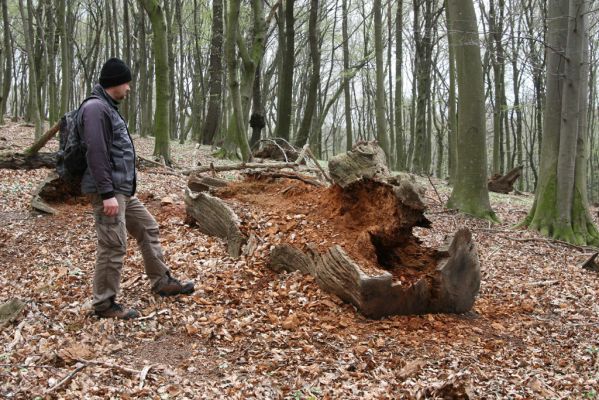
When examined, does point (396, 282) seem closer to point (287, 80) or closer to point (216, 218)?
point (216, 218)

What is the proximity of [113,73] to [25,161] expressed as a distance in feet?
21.3

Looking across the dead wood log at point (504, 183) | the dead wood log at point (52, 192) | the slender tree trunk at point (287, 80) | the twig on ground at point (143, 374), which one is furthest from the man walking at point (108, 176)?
the dead wood log at point (504, 183)

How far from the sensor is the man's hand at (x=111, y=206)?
4.16 m

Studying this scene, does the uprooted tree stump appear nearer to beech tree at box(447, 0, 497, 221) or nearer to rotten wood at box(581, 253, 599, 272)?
rotten wood at box(581, 253, 599, 272)

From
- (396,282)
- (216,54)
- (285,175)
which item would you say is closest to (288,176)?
(285,175)

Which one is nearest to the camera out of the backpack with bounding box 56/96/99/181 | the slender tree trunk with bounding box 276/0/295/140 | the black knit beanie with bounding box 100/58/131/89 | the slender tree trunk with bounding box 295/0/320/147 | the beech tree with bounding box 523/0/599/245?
the backpack with bounding box 56/96/99/181

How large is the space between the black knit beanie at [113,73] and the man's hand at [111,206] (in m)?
1.04

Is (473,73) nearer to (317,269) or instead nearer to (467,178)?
(467,178)

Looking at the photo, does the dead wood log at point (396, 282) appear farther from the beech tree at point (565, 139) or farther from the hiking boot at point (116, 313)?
the beech tree at point (565, 139)

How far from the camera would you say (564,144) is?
9.41 meters

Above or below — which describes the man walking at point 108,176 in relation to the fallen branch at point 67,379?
above

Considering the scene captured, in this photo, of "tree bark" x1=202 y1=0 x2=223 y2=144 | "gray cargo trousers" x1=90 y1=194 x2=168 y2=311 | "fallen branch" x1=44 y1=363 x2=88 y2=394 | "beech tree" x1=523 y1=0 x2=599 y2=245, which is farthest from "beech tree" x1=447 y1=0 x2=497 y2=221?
"tree bark" x1=202 y1=0 x2=223 y2=144

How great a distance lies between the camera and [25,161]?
381 inches

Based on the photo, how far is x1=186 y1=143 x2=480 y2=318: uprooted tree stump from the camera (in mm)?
4648
